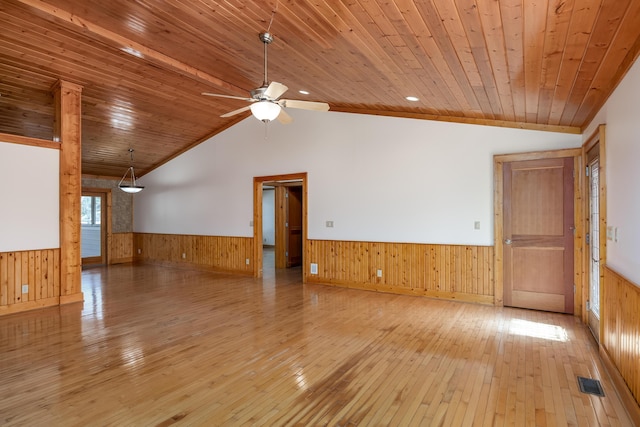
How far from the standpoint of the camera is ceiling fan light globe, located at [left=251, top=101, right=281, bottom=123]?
3334mm

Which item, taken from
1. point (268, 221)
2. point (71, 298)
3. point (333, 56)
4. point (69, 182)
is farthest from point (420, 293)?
point (268, 221)

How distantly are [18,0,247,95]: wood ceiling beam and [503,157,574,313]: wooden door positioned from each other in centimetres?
447

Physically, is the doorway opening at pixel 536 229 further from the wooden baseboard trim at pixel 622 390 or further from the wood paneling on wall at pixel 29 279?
the wood paneling on wall at pixel 29 279

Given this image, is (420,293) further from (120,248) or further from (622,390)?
(120,248)

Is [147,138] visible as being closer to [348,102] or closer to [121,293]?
[121,293]

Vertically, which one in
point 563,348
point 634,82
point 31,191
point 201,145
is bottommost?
point 563,348

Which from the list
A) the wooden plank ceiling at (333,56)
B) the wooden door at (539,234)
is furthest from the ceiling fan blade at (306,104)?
the wooden door at (539,234)

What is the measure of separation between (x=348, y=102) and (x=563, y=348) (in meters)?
4.30

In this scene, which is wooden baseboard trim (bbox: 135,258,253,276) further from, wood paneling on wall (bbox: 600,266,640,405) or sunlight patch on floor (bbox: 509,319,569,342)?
wood paneling on wall (bbox: 600,266,640,405)

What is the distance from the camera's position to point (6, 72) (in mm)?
4883

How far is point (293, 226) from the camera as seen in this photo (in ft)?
30.0

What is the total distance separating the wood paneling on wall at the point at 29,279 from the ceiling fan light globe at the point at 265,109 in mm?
4172

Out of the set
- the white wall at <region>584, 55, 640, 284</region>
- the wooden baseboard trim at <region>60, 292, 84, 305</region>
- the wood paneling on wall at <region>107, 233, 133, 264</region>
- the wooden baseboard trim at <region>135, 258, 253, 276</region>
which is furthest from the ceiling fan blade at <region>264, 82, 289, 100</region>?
the wood paneling on wall at <region>107, 233, 133, 264</region>

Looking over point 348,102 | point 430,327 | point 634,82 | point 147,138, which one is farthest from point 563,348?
point 147,138
